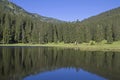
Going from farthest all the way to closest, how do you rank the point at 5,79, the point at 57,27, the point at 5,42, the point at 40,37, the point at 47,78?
the point at 57,27, the point at 40,37, the point at 5,42, the point at 47,78, the point at 5,79

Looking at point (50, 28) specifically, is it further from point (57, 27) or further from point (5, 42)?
point (5, 42)

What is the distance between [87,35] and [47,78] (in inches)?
5053

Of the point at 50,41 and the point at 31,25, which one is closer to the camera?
the point at 50,41

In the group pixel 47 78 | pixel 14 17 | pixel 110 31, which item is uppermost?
pixel 14 17

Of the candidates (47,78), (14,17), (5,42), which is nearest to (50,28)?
(14,17)

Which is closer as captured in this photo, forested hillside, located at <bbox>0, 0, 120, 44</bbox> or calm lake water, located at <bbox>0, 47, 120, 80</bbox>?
calm lake water, located at <bbox>0, 47, 120, 80</bbox>

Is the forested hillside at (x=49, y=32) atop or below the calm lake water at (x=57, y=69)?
atop

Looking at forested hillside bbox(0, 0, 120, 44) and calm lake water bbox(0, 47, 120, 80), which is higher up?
forested hillside bbox(0, 0, 120, 44)

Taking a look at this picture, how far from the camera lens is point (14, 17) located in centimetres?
17050

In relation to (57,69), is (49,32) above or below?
above

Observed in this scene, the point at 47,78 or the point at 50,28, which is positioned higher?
the point at 50,28

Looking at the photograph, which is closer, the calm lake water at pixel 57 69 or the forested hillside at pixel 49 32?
the calm lake water at pixel 57 69

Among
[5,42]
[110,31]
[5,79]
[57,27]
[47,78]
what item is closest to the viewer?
[5,79]

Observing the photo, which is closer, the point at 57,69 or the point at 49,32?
the point at 57,69
